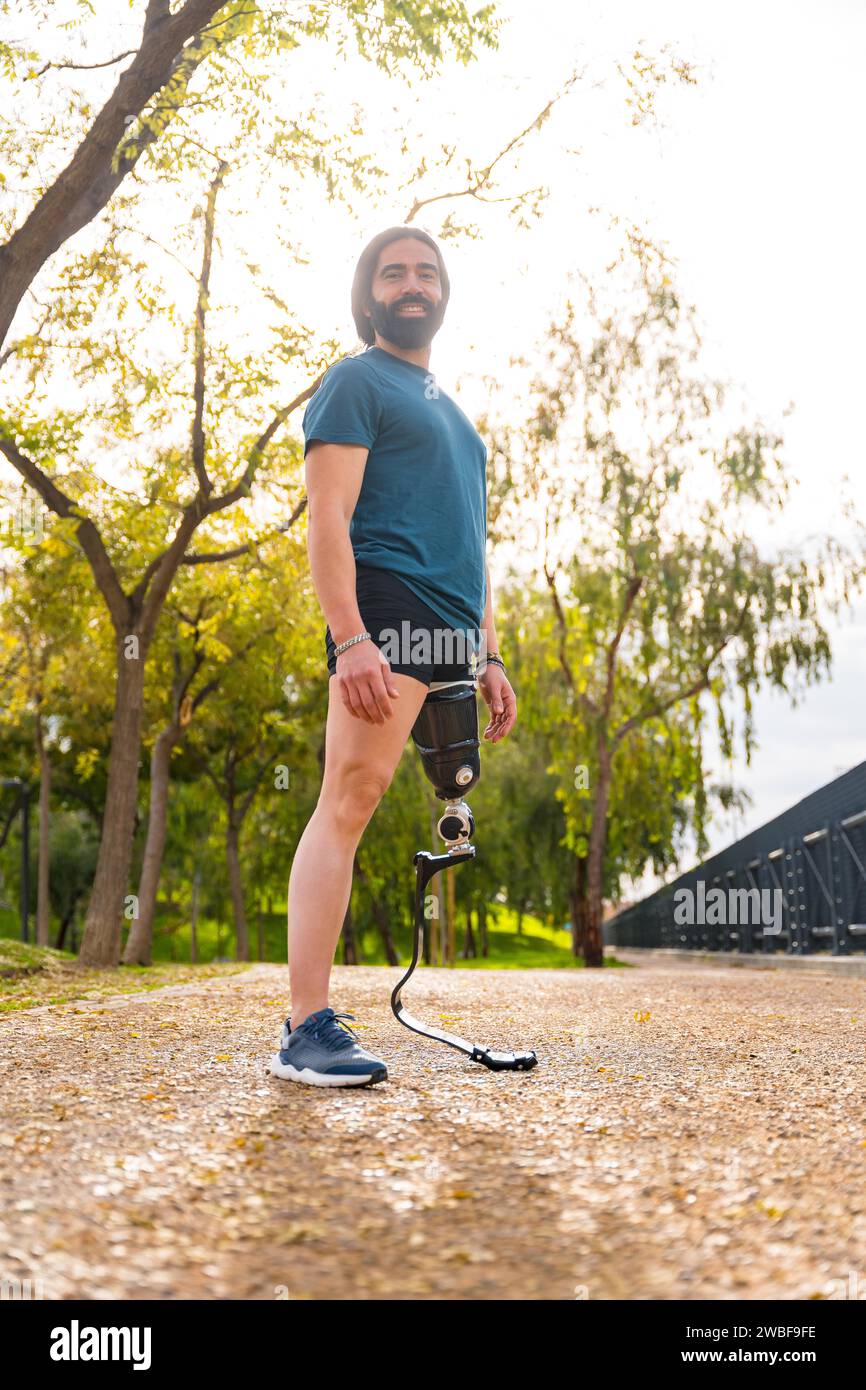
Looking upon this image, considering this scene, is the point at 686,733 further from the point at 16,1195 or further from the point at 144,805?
the point at 16,1195

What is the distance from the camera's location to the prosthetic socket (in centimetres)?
352

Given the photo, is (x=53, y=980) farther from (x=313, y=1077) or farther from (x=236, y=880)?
(x=236, y=880)

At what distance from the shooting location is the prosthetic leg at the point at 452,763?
3.51 m

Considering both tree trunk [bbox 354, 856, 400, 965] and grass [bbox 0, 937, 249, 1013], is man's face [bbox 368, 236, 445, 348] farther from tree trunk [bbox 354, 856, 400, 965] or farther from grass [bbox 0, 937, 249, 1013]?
tree trunk [bbox 354, 856, 400, 965]

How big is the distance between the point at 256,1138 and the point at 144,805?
27.1 m

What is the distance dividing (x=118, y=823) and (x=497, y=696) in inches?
336

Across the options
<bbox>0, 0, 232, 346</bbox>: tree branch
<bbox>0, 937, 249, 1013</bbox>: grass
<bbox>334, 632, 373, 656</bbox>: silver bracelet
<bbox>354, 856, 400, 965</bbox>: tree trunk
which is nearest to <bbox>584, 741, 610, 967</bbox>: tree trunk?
<bbox>354, 856, 400, 965</bbox>: tree trunk

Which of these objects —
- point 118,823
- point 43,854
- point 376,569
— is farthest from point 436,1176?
point 43,854

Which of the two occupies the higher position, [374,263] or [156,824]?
[374,263]

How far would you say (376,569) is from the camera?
11.0ft

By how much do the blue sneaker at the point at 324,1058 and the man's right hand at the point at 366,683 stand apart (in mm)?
759

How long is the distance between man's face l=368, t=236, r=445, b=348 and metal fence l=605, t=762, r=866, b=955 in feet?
35.3

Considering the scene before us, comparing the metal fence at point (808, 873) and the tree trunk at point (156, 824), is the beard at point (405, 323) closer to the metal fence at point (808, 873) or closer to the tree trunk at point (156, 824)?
the metal fence at point (808, 873)

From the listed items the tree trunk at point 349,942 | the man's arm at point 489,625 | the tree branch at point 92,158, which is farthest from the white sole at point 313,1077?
the tree trunk at point 349,942
